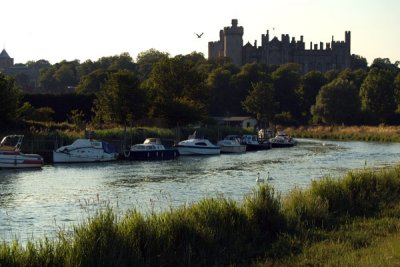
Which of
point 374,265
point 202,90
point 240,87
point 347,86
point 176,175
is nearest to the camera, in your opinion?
point 374,265

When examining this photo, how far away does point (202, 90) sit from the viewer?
102 metres

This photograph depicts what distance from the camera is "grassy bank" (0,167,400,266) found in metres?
14.3

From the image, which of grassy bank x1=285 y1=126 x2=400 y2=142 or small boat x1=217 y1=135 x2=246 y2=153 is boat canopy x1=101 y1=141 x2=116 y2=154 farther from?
grassy bank x1=285 y1=126 x2=400 y2=142

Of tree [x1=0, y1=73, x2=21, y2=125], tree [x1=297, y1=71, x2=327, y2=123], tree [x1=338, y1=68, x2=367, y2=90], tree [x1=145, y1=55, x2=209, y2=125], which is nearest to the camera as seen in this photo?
tree [x1=0, y1=73, x2=21, y2=125]

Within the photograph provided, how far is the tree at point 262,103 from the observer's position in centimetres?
12988

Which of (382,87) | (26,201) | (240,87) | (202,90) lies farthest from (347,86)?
(26,201)

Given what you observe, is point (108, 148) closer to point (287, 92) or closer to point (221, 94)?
A: point (221, 94)

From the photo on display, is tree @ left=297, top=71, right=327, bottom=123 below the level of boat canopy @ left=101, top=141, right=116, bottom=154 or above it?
above

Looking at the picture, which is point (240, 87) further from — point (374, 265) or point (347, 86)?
point (374, 265)

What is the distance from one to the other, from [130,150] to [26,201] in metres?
31.2

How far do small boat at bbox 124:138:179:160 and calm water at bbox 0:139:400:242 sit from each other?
9.40 ft

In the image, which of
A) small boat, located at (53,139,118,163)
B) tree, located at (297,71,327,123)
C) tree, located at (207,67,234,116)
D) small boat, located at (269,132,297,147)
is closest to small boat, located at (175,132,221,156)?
small boat, located at (53,139,118,163)

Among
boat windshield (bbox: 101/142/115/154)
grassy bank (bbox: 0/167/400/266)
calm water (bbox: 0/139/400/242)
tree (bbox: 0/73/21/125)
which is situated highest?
tree (bbox: 0/73/21/125)

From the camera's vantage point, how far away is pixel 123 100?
77312 millimetres
